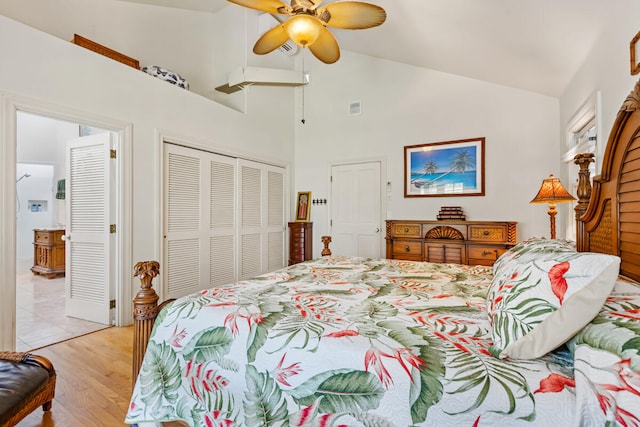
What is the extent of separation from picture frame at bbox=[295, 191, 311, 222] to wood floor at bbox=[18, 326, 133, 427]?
3.06 m

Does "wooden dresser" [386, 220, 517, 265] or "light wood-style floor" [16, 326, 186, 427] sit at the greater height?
"wooden dresser" [386, 220, 517, 265]

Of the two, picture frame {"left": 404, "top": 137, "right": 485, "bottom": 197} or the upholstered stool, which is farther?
picture frame {"left": 404, "top": 137, "right": 485, "bottom": 197}

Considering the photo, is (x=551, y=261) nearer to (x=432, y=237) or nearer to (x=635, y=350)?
(x=635, y=350)

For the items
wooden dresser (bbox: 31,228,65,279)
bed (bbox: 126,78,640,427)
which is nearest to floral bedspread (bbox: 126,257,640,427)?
bed (bbox: 126,78,640,427)

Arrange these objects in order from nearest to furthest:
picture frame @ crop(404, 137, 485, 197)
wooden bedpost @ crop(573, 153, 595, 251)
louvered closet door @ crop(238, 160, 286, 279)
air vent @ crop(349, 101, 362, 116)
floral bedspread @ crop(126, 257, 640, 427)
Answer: floral bedspread @ crop(126, 257, 640, 427)
wooden bedpost @ crop(573, 153, 595, 251)
picture frame @ crop(404, 137, 485, 197)
louvered closet door @ crop(238, 160, 286, 279)
air vent @ crop(349, 101, 362, 116)

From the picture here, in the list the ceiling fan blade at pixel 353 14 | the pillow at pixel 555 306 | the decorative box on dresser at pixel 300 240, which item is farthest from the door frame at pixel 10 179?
the pillow at pixel 555 306

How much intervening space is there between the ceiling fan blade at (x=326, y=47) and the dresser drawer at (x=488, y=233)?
97.1 inches

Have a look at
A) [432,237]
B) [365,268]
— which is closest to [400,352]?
[365,268]

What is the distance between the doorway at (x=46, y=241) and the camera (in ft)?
9.89

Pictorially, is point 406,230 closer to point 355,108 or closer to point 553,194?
point 553,194

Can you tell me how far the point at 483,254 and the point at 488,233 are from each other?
25 cm

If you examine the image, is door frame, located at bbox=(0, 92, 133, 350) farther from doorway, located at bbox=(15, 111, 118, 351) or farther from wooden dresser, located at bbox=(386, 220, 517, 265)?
wooden dresser, located at bbox=(386, 220, 517, 265)

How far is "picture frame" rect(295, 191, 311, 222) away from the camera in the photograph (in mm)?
5348

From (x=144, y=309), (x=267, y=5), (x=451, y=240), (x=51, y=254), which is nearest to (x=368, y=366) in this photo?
(x=144, y=309)
